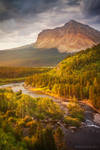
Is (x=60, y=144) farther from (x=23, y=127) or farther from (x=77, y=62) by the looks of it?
(x=77, y=62)

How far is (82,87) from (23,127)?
6830 centimetres

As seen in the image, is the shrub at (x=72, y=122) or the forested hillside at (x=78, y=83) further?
the forested hillside at (x=78, y=83)

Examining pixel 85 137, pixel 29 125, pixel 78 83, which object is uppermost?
pixel 78 83

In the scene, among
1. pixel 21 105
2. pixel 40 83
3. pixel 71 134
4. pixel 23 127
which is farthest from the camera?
pixel 40 83

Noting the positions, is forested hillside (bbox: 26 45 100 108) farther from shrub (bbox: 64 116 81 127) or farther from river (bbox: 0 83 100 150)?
river (bbox: 0 83 100 150)

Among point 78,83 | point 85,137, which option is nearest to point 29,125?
point 85,137

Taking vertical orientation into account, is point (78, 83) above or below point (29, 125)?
above

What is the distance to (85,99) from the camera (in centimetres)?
10719

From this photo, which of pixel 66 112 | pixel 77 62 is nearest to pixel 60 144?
pixel 66 112

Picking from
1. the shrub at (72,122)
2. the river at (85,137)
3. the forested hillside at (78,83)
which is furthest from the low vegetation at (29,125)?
the forested hillside at (78,83)

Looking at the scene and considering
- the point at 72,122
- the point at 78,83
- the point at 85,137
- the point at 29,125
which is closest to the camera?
the point at 85,137

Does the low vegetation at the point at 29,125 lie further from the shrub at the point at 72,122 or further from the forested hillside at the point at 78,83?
the forested hillside at the point at 78,83

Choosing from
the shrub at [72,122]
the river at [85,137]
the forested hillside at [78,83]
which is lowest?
the river at [85,137]

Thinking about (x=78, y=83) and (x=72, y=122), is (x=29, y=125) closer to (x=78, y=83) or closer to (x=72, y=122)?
(x=72, y=122)
